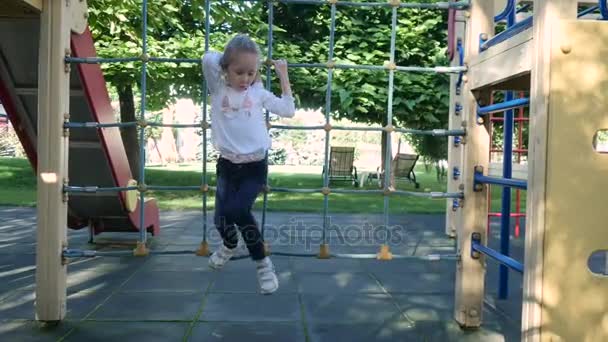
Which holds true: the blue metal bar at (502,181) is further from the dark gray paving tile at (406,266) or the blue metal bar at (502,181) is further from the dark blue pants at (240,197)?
the dark gray paving tile at (406,266)

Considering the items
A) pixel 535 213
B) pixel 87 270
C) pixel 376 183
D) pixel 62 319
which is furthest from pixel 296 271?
pixel 376 183

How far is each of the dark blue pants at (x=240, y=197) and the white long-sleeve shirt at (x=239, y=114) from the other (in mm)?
58

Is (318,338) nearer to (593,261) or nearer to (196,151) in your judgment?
(593,261)

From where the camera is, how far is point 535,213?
2031 mm

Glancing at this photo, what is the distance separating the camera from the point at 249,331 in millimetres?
2805

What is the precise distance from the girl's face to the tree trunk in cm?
A: 818

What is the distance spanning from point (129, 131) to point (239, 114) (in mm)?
8405

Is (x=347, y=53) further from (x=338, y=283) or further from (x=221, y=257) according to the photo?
(x=221, y=257)

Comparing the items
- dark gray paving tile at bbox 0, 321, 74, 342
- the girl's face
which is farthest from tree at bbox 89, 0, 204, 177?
the girl's face

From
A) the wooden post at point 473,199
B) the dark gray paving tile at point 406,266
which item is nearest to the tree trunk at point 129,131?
the dark gray paving tile at point 406,266

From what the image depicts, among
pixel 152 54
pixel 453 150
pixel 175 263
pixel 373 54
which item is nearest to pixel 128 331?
pixel 175 263

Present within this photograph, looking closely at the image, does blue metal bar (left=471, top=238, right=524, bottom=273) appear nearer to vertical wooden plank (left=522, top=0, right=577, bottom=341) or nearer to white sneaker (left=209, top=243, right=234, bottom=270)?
vertical wooden plank (left=522, top=0, right=577, bottom=341)

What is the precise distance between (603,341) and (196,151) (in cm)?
3038

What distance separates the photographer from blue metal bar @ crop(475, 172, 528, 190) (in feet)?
7.92
